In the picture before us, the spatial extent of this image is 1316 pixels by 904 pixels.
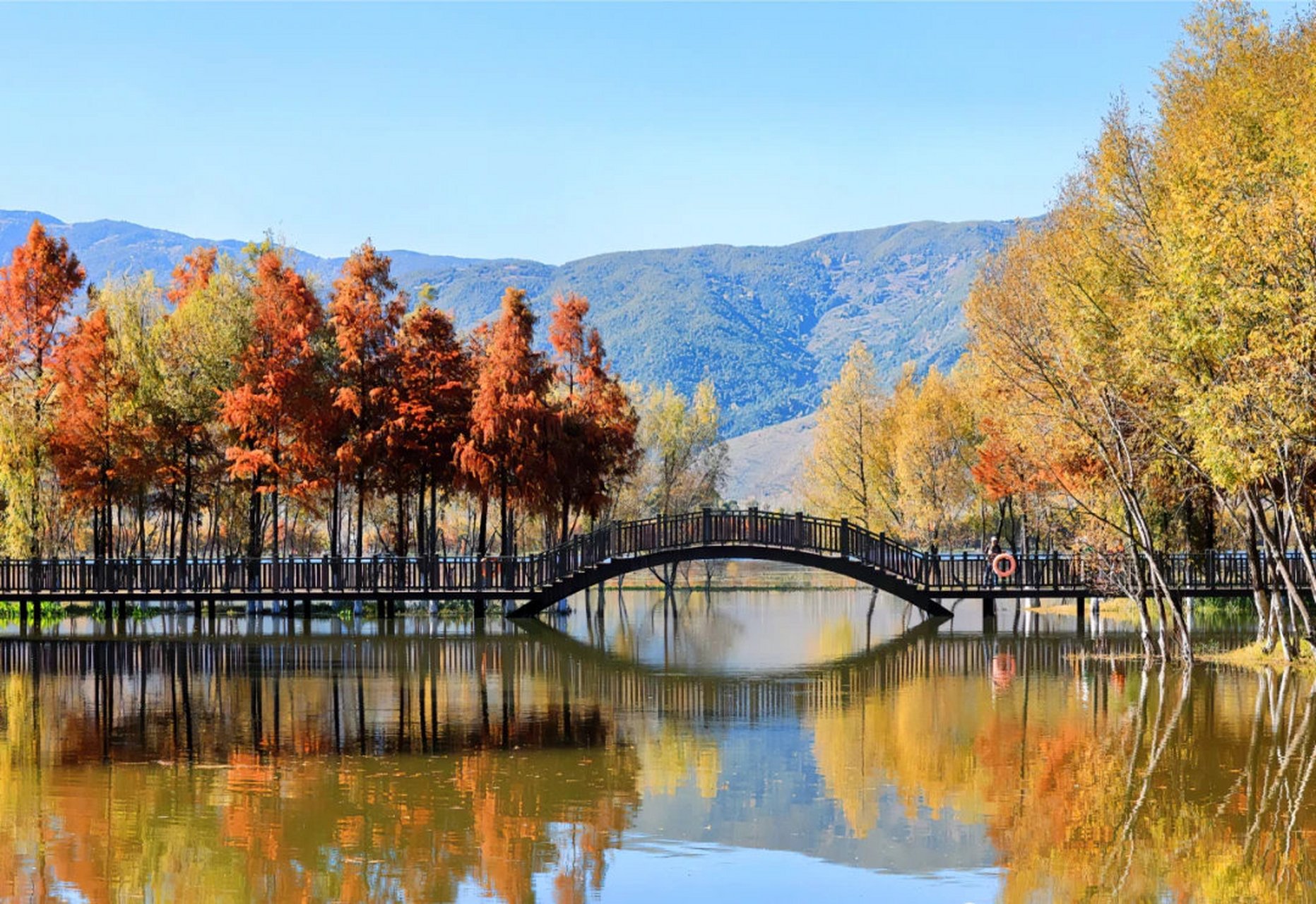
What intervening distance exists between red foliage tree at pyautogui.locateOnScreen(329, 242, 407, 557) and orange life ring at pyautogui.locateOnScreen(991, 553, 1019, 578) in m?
15.5

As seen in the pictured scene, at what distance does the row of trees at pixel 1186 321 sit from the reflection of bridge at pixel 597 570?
2.16m

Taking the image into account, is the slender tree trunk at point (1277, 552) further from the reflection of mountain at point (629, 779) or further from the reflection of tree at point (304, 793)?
the reflection of tree at point (304, 793)

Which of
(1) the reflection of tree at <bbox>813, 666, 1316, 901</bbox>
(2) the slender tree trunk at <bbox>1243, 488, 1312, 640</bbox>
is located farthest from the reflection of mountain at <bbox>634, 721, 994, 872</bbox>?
(2) the slender tree trunk at <bbox>1243, 488, 1312, 640</bbox>

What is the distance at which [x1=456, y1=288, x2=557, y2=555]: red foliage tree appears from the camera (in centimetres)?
4119

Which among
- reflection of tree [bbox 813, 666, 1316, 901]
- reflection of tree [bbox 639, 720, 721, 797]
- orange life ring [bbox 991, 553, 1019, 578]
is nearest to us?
reflection of tree [bbox 813, 666, 1316, 901]

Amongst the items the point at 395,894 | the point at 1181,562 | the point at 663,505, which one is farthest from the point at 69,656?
the point at 663,505

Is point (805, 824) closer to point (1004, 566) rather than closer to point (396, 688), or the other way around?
point (396, 688)

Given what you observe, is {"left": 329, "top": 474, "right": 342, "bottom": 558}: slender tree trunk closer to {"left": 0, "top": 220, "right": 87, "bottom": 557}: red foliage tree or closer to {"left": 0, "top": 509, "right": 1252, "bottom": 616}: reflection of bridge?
{"left": 0, "top": 509, "right": 1252, "bottom": 616}: reflection of bridge

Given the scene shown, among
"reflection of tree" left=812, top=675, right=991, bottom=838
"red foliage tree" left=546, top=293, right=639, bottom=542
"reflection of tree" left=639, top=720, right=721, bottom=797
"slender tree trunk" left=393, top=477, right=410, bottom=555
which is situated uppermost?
"red foliage tree" left=546, top=293, right=639, bottom=542

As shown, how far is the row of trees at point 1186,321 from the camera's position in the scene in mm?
21219

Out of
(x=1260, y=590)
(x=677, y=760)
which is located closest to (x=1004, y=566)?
(x=1260, y=590)

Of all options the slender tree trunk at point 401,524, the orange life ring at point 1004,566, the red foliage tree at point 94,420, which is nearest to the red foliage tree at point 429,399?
the slender tree trunk at point 401,524

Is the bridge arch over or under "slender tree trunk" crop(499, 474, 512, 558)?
under

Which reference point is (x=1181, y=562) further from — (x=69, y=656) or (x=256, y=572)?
(x=69, y=656)
